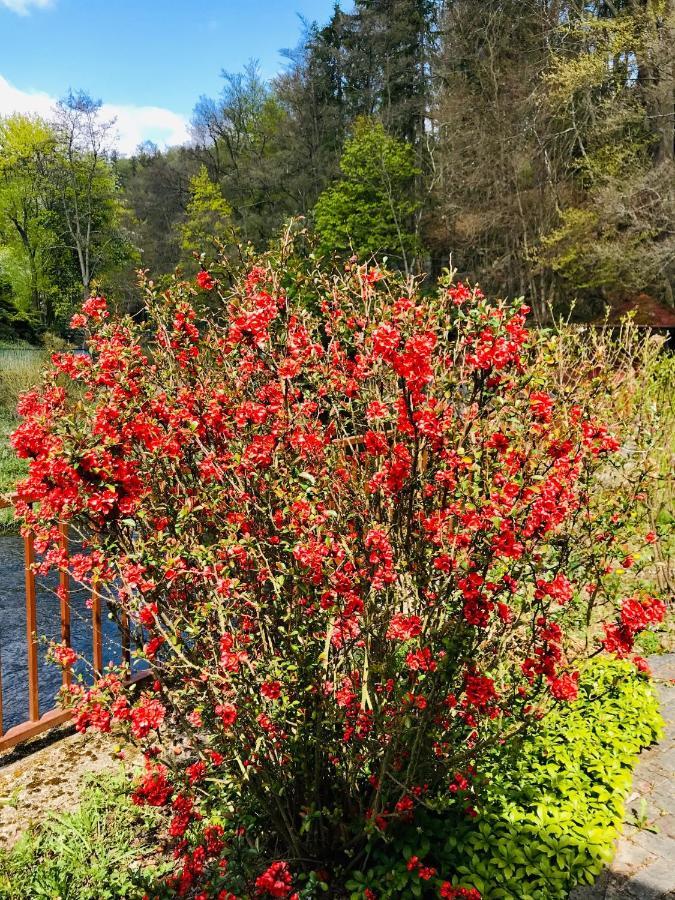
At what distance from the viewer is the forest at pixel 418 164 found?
1566 centimetres

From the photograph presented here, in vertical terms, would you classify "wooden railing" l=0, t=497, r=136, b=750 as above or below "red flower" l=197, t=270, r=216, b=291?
below

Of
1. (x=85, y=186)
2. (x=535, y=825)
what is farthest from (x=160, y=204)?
(x=535, y=825)

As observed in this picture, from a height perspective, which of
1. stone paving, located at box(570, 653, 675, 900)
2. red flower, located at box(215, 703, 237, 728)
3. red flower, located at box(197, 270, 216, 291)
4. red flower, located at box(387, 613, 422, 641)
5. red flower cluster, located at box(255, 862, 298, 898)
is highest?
red flower, located at box(197, 270, 216, 291)

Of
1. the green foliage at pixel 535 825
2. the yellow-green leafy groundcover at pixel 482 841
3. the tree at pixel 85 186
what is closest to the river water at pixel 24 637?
the yellow-green leafy groundcover at pixel 482 841

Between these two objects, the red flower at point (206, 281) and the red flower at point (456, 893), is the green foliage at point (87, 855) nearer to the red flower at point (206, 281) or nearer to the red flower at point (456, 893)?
the red flower at point (456, 893)

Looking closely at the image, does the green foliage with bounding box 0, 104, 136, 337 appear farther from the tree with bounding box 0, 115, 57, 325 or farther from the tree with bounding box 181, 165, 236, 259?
the tree with bounding box 181, 165, 236, 259

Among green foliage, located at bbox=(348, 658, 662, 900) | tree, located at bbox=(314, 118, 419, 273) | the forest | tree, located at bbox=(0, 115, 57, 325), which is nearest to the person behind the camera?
green foliage, located at bbox=(348, 658, 662, 900)

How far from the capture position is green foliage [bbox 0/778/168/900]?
2170 millimetres

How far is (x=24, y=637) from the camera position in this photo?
6.00 metres

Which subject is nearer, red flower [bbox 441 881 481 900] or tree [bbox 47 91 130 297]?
red flower [bbox 441 881 481 900]

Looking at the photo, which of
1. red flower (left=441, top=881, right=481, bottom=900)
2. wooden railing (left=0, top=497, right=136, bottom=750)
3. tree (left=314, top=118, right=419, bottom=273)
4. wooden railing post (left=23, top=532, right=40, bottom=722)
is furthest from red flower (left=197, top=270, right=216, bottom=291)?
tree (left=314, top=118, right=419, bottom=273)

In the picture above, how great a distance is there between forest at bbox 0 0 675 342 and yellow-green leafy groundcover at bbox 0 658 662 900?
11006mm

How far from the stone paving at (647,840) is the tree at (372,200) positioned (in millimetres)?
20426

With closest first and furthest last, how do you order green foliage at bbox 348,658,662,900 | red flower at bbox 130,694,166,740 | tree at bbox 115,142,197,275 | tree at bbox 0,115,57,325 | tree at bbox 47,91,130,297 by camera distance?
red flower at bbox 130,694,166,740 < green foliage at bbox 348,658,662,900 < tree at bbox 47,91,130,297 < tree at bbox 0,115,57,325 < tree at bbox 115,142,197,275
